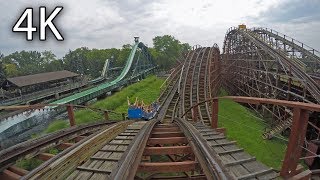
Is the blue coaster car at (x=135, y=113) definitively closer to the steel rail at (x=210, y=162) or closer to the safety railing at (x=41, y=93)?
the steel rail at (x=210, y=162)

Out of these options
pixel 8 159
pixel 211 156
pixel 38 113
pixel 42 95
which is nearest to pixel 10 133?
pixel 38 113

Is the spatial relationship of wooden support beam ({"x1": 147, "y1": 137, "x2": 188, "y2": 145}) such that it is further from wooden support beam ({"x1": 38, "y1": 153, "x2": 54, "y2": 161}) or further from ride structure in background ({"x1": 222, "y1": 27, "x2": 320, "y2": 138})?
ride structure in background ({"x1": 222, "y1": 27, "x2": 320, "y2": 138})

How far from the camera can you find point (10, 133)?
70.5 feet

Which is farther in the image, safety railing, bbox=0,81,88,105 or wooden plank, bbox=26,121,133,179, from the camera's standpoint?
safety railing, bbox=0,81,88,105

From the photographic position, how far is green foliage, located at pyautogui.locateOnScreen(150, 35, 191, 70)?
70562 millimetres

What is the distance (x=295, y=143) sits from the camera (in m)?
3.81

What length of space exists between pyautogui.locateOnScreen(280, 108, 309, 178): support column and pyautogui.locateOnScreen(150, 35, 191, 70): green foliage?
65.7 metres

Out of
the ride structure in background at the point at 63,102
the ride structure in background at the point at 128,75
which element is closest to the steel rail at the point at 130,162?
the ride structure in background at the point at 63,102

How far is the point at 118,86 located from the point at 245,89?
73.8ft

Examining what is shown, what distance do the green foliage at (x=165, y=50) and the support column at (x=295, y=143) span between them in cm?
6574

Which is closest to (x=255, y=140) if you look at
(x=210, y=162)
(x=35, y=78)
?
(x=210, y=162)

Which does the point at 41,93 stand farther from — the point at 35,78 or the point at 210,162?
the point at 210,162

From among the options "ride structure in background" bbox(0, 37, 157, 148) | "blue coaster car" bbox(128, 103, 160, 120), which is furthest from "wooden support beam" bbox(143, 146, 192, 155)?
"ride structure in background" bbox(0, 37, 157, 148)

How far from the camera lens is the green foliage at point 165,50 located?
7056cm
